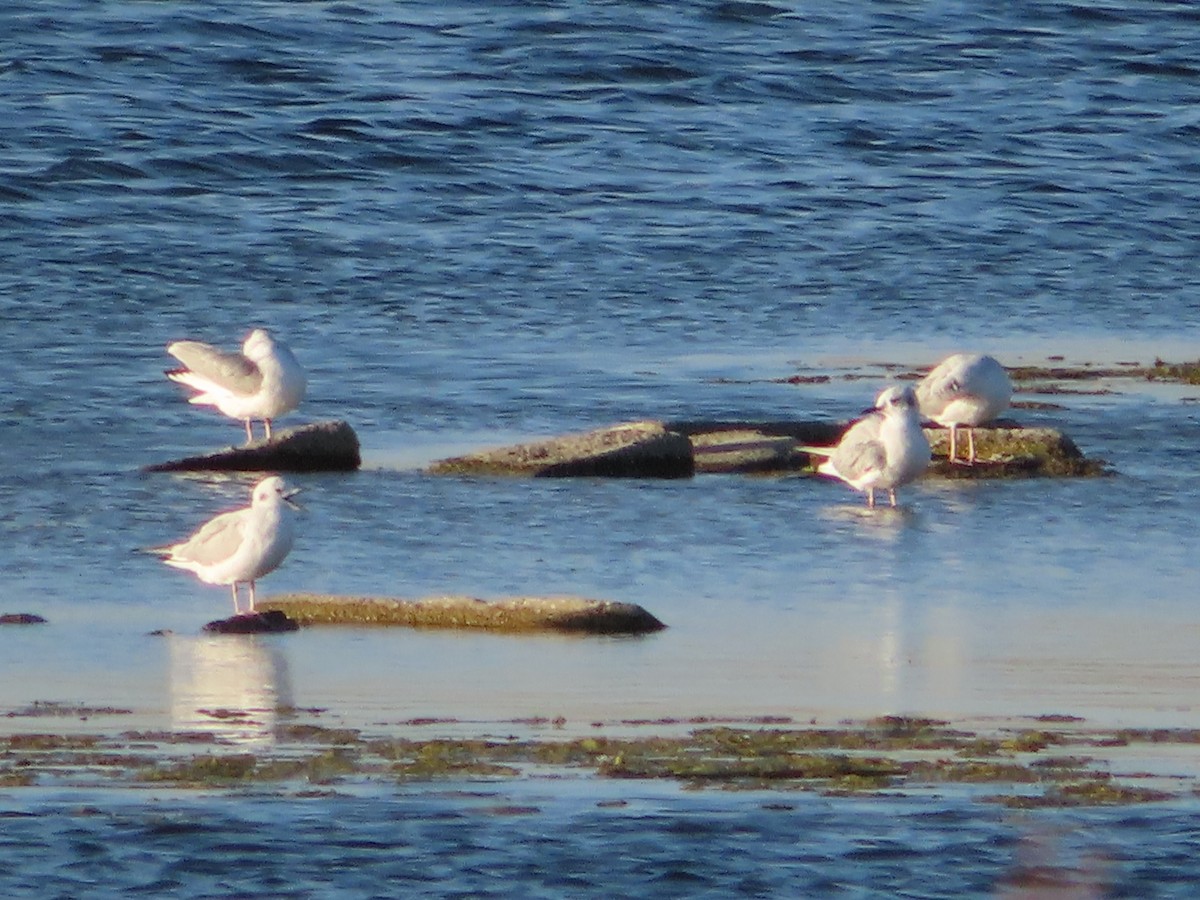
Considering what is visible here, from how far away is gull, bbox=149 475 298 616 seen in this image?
927 centimetres

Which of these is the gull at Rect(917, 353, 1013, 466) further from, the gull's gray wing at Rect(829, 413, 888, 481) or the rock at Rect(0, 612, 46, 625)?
the rock at Rect(0, 612, 46, 625)

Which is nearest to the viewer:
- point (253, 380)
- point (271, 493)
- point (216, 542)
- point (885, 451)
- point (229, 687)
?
point (229, 687)

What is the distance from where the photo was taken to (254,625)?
887cm

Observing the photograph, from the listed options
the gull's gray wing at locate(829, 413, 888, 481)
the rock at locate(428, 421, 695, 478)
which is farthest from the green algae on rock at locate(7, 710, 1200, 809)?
the rock at locate(428, 421, 695, 478)

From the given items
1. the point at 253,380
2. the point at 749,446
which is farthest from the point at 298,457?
the point at 749,446

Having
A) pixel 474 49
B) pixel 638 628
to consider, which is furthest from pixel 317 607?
pixel 474 49

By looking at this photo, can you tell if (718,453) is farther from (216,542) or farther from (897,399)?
(216,542)

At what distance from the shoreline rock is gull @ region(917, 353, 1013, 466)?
2.87m

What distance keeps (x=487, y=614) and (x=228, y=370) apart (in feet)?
17.1

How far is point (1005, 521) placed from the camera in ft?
37.7

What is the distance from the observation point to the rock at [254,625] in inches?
348

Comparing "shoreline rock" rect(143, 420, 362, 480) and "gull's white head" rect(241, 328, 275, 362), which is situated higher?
"gull's white head" rect(241, 328, 275, 362)

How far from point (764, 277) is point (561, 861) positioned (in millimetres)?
14509

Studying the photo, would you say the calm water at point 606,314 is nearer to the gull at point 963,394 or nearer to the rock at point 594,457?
the rock at point 594,457
